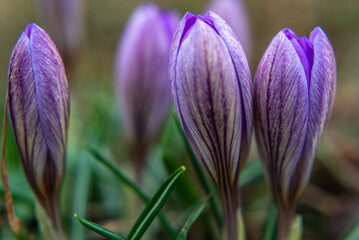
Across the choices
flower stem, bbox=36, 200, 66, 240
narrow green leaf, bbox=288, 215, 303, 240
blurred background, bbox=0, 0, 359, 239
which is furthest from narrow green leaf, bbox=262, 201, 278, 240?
flower stem, bbox=36, 200, 66, 240

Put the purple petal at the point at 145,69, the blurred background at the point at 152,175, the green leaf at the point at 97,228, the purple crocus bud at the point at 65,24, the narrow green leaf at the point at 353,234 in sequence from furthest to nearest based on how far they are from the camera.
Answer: the purple crocus bud at the point at 65,24
the blurred background at the point at 152,175
the purple petal at the point at 145,69
the narrow green leaf at the point at 353,234
the green leaf at the point at 97,228

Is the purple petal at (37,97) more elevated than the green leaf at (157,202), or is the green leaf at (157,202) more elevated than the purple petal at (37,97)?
the purple petal at (37,97)

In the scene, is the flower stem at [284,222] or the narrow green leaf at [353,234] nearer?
the flower stem at [284,222]

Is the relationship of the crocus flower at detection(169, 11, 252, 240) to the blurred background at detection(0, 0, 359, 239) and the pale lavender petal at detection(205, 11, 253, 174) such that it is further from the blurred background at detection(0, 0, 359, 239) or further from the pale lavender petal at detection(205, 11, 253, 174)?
the blurred background at detection(0, 0, 359, 239)

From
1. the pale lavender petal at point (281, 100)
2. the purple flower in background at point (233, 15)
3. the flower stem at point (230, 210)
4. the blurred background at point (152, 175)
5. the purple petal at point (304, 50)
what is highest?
the purple flower in background at point (233, 15)

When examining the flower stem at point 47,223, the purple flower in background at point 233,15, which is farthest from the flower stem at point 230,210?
the purple flower in background at point 233,15

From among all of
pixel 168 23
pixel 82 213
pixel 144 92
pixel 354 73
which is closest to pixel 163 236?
pixel 82 213

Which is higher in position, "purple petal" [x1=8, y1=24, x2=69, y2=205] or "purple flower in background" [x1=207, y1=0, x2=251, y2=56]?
"purple flower in background" [x1=207, y1=0, x2=251, y2=56]

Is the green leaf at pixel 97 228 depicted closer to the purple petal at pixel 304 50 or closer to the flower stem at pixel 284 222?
the flower stem at pixel 284 222
